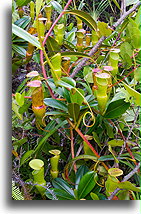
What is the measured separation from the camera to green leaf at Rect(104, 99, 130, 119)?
75 centimetres

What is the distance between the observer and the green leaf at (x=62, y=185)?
0.81 meters

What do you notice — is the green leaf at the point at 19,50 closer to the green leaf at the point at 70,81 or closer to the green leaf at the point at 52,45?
the green leaf at the point at 52,45

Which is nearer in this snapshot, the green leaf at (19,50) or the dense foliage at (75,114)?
the dense foliage at (75,114)

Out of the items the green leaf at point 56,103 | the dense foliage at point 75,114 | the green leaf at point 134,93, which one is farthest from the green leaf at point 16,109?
the green leaf at point 134,93

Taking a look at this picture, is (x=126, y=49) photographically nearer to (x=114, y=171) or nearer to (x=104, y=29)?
(x=104, y=29)

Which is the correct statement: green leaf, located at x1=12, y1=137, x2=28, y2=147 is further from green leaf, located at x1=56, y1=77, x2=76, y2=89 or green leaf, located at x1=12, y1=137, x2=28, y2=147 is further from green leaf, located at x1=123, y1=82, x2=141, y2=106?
green leaf, located at x1=123, y1=82, x2=141, y2=106

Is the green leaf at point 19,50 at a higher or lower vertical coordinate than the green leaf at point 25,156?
higher

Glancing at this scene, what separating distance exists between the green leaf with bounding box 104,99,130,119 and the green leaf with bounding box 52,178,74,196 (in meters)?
0.25

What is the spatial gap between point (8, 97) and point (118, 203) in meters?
0.46

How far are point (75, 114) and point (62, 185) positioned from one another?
0.23 m

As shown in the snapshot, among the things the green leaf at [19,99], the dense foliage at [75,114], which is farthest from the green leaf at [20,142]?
the green leaf at [19,99]

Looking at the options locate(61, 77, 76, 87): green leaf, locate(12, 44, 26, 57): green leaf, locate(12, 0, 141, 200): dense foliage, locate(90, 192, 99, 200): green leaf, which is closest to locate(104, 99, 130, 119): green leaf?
locate(12, 0, 141, 200): dense foliage

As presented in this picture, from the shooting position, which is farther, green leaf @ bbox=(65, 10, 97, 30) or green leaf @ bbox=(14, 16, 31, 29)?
green leaf @ bbox=(14, 16, 31, 29)

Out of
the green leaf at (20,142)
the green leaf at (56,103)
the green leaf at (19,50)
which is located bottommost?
the green leaf at (20,142)
